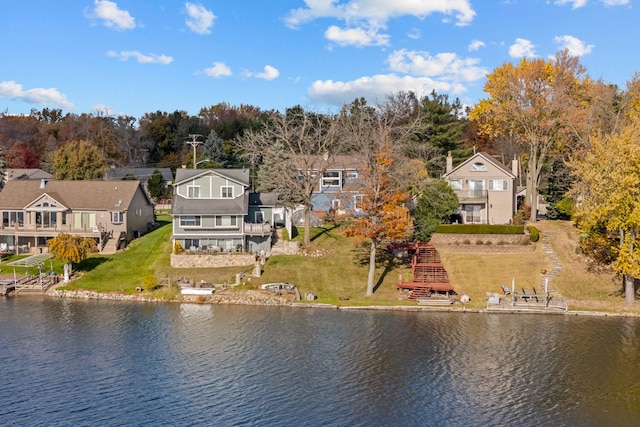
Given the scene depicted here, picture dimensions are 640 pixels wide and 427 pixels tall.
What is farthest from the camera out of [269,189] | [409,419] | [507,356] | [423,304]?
[269,189]

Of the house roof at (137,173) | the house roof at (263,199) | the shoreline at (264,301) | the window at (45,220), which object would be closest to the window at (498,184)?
the shoreline at (264,301)

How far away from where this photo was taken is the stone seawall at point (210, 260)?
55.6 m

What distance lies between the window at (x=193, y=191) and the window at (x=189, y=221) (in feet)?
9.60

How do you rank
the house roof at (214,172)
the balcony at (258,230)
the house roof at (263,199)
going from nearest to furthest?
the balcony at (258,230)
the house roof at (214,172)
the house roof at (263,199)

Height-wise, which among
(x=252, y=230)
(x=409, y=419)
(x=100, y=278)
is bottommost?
(x=409, y=419)

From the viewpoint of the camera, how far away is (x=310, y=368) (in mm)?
34375

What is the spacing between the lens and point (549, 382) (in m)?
32.8

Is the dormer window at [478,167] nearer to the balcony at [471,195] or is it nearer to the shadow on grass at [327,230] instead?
the balcony at [471,195]

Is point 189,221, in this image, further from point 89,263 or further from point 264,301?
point 264,301

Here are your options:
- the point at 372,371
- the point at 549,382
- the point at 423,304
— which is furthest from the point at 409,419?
the point at 423,304

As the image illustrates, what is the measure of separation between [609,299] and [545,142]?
22.8m

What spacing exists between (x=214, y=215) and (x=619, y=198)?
35.8 metres

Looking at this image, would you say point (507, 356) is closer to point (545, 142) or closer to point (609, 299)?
point (609, 299)

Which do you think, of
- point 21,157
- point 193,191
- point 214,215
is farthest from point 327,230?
point 21,157
